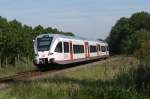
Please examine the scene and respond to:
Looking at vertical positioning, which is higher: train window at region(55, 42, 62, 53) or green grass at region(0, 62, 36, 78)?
train window at region(55, 42, 62, 53)

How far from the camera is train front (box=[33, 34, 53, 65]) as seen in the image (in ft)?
115

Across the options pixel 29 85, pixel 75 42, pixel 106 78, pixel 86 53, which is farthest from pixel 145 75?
pixel 86 53

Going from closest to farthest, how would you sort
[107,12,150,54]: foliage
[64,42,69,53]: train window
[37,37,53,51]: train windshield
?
[37,37,53,51]: train windshield
[64,42,69,53]: train window
[107,12,150,54]: foliage

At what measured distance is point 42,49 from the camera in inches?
1400

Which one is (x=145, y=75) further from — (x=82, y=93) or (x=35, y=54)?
(x=35, y=54)

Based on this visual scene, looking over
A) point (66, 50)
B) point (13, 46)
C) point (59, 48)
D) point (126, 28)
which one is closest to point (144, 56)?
point (59, 48)

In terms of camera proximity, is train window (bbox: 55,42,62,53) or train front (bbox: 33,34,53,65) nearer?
train front (bbox: 33,34,53,65)

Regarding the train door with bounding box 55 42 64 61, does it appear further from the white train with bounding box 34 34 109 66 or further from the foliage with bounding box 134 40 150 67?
the foliage with bounding box 134 40 150 67

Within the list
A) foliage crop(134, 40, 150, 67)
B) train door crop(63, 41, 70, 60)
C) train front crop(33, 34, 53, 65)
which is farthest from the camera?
train door crop(63, 41, 70, 60)

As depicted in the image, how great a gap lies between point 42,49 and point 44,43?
49cm

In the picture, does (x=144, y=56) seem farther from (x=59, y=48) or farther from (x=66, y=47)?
(x=66, y=47)

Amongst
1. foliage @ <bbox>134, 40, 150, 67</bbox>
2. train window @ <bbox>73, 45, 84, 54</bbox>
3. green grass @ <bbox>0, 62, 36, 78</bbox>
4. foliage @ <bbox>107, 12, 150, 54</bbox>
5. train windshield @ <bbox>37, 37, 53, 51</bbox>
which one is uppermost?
foliage @ <bbox>107, 12, 150, 54</bbox>

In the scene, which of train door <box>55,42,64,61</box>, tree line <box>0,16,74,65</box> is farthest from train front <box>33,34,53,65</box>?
tree line <box>0,16,74,65</box>

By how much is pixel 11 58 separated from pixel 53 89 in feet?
129
